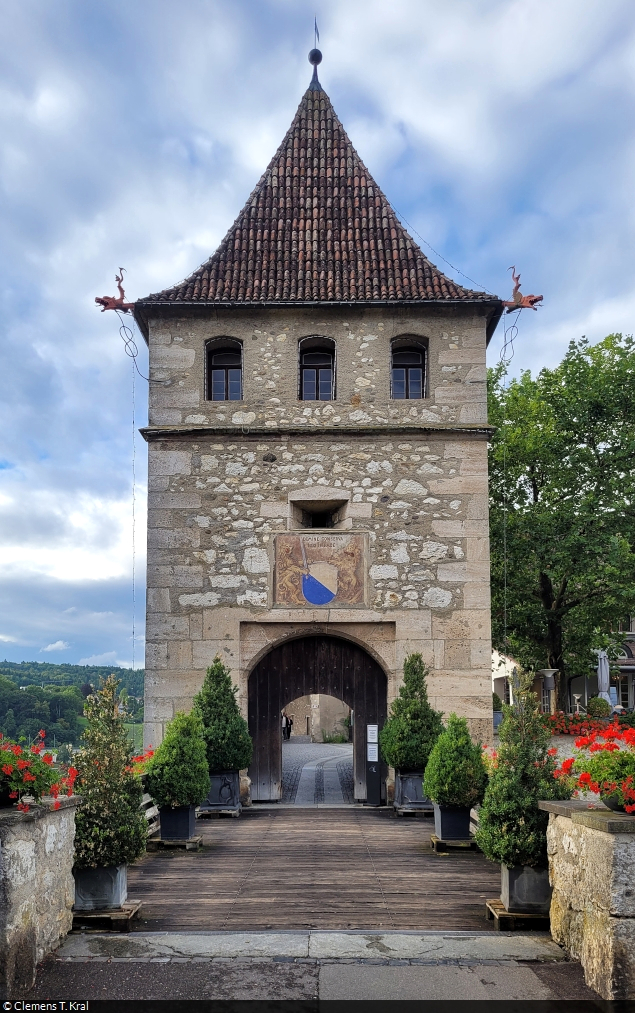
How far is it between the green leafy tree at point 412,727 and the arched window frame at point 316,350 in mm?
4833

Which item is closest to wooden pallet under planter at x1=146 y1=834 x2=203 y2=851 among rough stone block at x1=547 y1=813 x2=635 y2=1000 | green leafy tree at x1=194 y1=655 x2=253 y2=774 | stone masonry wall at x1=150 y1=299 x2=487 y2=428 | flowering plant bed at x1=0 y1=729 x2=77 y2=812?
green leafy tree at x1=194 y1=655 x2=253 y2=774

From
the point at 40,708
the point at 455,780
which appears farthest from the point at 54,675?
the point at 455,780

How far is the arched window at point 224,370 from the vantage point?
575 inches

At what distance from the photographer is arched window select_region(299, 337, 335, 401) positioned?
47.8 feet

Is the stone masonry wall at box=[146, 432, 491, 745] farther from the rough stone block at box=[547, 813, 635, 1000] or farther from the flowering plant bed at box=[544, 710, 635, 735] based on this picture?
the rough stone block at box=[547, 813, 635, 1000]

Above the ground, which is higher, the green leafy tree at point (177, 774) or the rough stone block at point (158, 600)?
the rough stone block at point (158, 600)

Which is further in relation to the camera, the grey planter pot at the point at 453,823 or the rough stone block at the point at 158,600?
the rough stone block at the point at 158,600

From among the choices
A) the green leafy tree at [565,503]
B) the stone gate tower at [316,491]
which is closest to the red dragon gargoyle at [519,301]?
the stone gate tower at [316,491]

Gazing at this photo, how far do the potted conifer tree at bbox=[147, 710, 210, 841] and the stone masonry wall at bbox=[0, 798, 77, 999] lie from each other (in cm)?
347

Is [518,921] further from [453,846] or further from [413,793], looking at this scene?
[413,793]

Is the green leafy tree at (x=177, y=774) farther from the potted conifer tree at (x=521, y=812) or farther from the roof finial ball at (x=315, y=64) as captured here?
the roof finial ball at (x=315, y=64)

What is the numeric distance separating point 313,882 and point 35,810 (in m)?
3.57

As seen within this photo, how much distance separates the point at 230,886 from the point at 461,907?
2.20m

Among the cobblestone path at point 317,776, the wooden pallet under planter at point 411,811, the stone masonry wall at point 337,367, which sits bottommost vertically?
the cobblestone path at point 317,776
